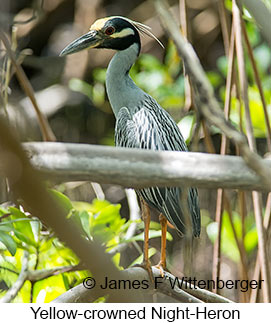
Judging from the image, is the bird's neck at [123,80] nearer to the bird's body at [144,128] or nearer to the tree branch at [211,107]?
the bird's body at [144,128]

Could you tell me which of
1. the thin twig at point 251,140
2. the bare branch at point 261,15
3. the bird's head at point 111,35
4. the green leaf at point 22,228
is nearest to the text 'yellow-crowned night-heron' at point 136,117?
the bird's head at point 111,35

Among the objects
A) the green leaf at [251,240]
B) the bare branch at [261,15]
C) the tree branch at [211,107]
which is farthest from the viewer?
the green leaf at [251,240]

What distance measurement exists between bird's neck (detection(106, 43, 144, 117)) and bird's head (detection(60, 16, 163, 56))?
0.02 m

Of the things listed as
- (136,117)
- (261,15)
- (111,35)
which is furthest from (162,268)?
(261,15)

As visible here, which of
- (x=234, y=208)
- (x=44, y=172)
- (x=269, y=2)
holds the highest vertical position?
(x=269, y=2)

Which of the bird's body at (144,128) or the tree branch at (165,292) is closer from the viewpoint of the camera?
the tree branch at (165,292)

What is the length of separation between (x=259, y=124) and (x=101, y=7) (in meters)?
0.93

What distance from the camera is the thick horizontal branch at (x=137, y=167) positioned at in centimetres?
45

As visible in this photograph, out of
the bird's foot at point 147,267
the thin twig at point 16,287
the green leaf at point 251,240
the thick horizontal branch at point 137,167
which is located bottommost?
the green leaf at point 251,240

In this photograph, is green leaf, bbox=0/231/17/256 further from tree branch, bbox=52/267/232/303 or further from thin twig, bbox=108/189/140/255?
thin twig, bbox=108/189/140/255

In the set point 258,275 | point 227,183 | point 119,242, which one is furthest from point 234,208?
point 227,183

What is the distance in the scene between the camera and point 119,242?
1.12 meters

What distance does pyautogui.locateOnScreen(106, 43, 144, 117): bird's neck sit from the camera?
50.1 inches
